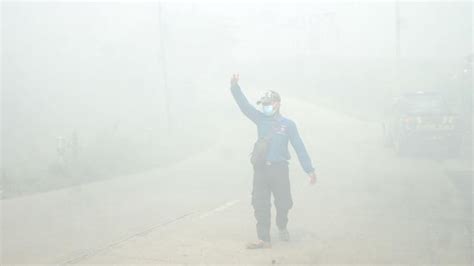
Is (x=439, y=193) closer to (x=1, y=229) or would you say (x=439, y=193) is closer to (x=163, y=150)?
(x=1, y=229)

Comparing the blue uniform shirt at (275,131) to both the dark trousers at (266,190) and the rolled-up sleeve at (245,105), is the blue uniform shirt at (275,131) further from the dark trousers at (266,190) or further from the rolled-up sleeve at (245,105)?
the dark trousers at (266,190)

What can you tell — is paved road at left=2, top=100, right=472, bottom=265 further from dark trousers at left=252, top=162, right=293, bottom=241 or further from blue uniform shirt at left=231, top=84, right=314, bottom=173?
blue uniform shirt at left=231, top=84, right=314, bottom=173

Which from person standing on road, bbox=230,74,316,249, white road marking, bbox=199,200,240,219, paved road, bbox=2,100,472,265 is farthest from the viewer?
white road marking, bbox=199,200,240,219

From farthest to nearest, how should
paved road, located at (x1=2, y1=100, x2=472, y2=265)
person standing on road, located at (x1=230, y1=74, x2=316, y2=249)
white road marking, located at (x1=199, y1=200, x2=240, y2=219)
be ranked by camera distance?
white road marking, located at (x1=199, y1=200, x2=240, y2=219) < person standing on road, located at (x1=230, y1=74, x2=316, y2=249) < paved road, located at (x1=2, y1=100, x2=472, y2=265)

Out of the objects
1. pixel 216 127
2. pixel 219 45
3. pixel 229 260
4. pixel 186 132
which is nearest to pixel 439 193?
pixel 229 260

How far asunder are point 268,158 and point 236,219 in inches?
84.9

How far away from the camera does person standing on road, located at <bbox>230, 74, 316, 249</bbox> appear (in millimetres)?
6582

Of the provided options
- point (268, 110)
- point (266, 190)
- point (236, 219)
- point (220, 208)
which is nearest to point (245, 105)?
point (268, 110)

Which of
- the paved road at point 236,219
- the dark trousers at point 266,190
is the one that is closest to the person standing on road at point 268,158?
the dark trousers at point 266,190

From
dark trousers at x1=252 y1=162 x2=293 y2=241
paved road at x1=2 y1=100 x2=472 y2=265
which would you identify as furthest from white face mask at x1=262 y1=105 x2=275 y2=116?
paved road at x1=2 y1=100 x2=472 y2=265

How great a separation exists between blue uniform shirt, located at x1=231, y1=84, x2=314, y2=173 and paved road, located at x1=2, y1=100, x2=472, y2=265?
1.10 m

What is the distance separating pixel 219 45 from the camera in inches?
2127

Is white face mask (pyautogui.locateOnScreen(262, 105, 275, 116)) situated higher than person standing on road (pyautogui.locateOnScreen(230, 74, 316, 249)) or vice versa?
white face mask (pyautogui.locateOnScreen(262, 105, 275, 116))

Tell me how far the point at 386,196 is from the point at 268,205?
468 centimetres
